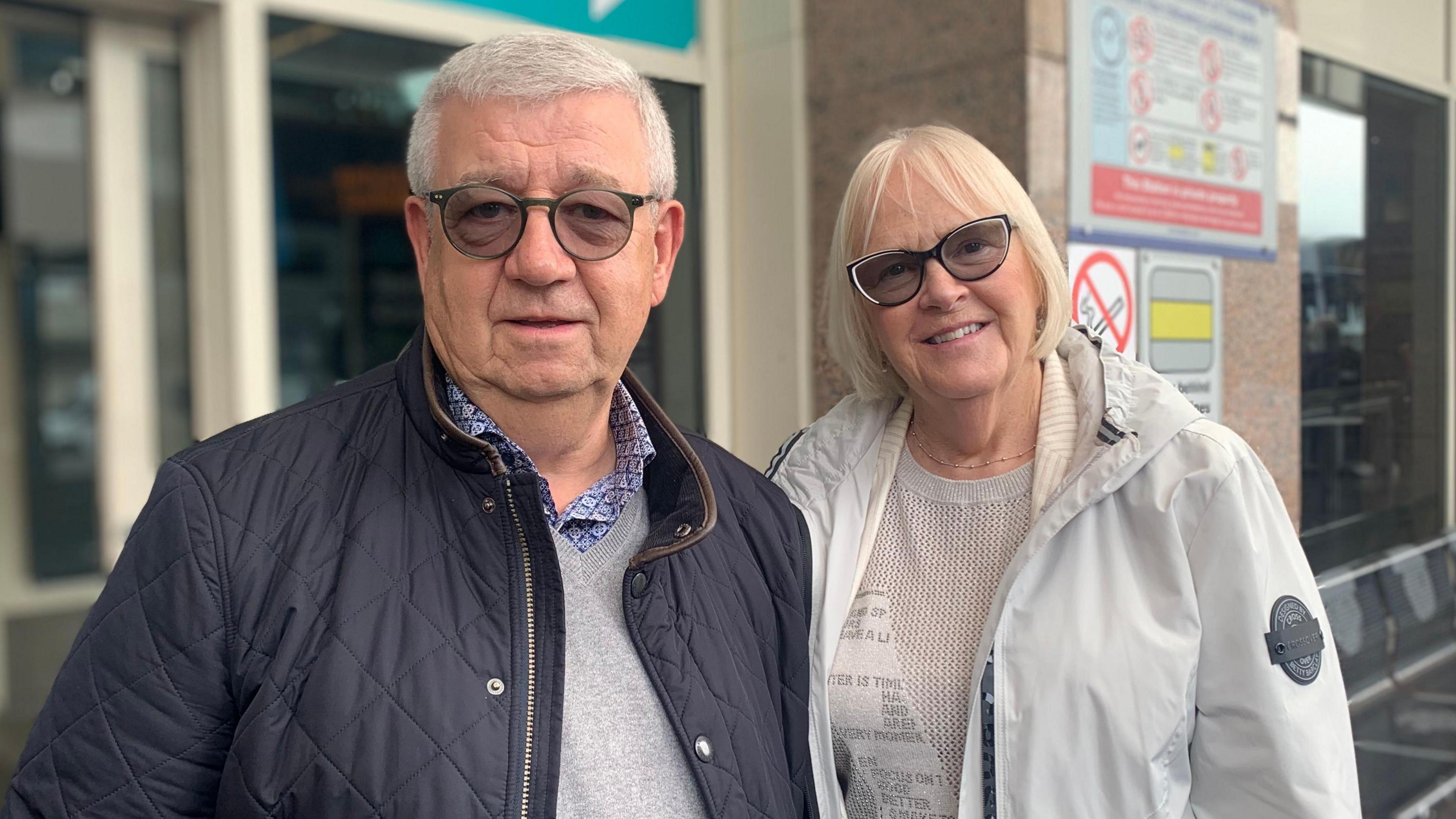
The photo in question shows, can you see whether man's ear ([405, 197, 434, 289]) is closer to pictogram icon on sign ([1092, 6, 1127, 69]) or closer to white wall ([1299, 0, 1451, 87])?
pictogram icon on sign ([1092, 6, 1127, 69])

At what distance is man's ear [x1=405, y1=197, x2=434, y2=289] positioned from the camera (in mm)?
1669

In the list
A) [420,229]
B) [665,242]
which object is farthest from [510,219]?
[665,242]

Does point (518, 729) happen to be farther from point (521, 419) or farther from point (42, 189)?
point (42, 189)

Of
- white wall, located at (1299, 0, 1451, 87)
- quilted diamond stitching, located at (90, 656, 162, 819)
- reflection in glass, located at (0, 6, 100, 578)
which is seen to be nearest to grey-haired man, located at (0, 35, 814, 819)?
quilted diamond stitching, located at (90, 656, 162, 819)

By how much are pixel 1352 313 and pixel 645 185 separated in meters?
3.74

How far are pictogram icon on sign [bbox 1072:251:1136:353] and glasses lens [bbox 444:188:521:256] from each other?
6.49 feet

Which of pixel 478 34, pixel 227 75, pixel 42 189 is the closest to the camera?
pixel 227 75

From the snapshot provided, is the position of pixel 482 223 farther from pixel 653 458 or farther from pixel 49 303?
pixel 49 303

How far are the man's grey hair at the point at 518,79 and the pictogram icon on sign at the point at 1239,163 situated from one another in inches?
103

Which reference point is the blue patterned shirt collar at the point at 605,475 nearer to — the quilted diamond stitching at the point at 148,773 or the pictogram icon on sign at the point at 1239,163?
the quilted diamond stitching at the point at 148,773

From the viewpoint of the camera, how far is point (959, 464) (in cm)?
215

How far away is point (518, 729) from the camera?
4.75 feet

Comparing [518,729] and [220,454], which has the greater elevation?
[220,454]

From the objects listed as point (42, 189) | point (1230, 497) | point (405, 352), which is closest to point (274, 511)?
point (405, 352)
